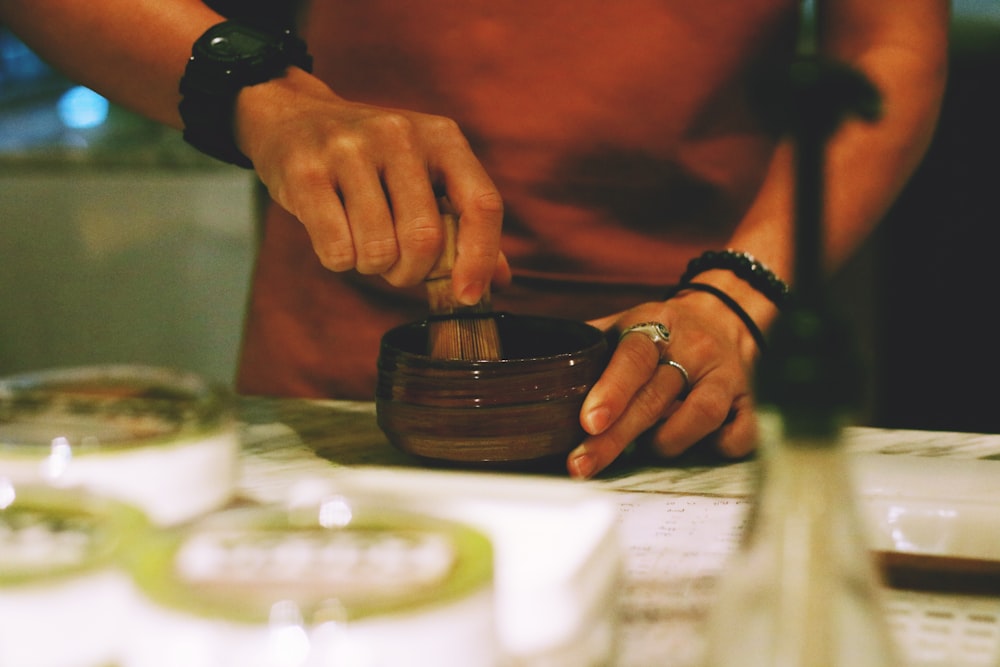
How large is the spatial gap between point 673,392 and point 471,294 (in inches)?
8.5

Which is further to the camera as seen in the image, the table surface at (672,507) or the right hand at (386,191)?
the right hand at (386,191)

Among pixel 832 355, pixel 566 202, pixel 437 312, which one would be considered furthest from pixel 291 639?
pixel 566 202

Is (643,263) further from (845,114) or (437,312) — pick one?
(845,114)

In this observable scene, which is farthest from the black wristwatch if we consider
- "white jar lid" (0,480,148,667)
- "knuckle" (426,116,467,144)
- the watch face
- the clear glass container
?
the clear glass container

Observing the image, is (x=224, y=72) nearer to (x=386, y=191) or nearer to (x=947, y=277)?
(x=386, y=191)

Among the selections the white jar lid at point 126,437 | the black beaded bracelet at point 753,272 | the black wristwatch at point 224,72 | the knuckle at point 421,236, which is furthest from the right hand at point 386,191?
the black beaded bracelet at point 753,272

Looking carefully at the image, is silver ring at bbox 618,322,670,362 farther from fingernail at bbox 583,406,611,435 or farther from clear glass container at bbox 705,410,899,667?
clear glass container at bbox 705,410,899,667

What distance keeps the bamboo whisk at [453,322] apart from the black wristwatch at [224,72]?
317 millimetres

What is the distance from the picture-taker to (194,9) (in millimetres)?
1216

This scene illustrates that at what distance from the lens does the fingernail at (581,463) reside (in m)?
0.85

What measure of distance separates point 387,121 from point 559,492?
0.46 metres

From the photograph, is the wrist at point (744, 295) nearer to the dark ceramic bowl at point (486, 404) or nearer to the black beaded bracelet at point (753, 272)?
the black beaded bracelet at point (753, 272)

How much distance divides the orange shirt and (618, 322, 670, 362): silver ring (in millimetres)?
366

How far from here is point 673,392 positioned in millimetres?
922
